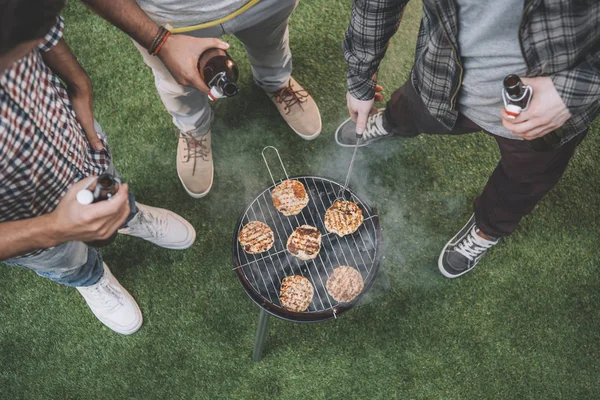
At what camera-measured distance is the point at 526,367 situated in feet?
9.89

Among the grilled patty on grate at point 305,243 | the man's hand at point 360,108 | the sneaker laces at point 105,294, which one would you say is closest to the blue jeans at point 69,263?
the sneaker laces at point 105,294

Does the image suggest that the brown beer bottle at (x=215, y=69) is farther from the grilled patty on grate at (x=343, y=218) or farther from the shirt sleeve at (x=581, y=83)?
the shirt sleeve at (x=581, y=83)

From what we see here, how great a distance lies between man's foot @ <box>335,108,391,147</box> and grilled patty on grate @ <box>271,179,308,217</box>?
86 centimetres

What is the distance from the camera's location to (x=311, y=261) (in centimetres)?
257

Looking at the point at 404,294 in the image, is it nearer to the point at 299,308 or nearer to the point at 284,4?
the point at 299,308

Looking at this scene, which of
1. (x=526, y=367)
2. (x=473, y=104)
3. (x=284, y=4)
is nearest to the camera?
(x=473, y=104)

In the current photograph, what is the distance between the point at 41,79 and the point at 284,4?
1176 millimetres

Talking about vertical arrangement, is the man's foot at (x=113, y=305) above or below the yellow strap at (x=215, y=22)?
below

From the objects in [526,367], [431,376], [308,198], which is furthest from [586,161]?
[308,198]

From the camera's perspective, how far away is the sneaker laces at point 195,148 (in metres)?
3.21

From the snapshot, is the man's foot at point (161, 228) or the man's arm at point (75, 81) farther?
the man's foot at point (161, 228)

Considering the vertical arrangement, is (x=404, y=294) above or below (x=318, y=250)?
below

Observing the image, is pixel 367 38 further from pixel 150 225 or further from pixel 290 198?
pixel 150 225

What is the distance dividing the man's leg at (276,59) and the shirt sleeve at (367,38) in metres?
0.45
